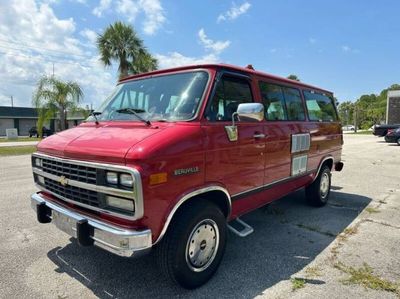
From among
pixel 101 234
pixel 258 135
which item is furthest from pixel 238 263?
pixel 101 234

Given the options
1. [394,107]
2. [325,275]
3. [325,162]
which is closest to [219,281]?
[325,275]

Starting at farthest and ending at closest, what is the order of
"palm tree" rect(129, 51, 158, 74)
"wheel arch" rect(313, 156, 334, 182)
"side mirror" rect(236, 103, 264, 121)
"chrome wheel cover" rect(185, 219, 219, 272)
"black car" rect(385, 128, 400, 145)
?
1. "black car" rect(385, 128, 400, 145)
2. "palm tree" rect(129, 51, 158, 74)
3. "wheel arch" rect(313, 156, 334, 182)
4. "side mirror" rect(236, 103, 264, 121)
5. "chrome wheel cover" rect(185, 219, 219, 272)

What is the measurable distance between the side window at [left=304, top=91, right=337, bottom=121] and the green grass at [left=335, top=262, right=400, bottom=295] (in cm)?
276

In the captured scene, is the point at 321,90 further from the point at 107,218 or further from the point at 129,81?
the point at 107,218

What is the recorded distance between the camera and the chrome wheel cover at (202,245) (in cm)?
307

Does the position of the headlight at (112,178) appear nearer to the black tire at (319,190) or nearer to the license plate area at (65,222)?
the license plate area at (65,222)

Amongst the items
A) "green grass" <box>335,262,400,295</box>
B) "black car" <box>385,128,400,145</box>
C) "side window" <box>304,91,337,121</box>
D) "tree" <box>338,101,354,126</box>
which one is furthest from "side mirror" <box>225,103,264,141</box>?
"tree" <box>338,101,354,126</box>

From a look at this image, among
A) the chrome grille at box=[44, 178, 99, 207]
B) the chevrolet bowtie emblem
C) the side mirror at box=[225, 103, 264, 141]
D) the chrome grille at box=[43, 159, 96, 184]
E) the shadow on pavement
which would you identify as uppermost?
the side mirror at box=[225, 103, 264, 141]

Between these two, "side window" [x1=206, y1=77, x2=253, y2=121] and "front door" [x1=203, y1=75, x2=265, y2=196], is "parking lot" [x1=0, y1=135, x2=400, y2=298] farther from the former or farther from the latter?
"side window" [x1=206, y1=77, x2=253, y2=121]

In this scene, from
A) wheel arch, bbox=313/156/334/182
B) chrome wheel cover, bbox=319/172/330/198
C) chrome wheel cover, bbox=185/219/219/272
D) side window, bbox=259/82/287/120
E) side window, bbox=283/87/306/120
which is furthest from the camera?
chrome wheel cover, bbox=319/172/330/198

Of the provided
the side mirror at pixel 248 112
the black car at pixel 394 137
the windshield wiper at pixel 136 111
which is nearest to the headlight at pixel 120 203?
the windshield wiper at pixel 136 111

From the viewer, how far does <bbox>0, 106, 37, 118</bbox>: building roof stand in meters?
47.1

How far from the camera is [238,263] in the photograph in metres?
3.65

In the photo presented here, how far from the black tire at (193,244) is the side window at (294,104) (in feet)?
7.80
